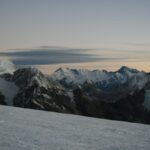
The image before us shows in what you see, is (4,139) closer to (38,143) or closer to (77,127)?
(38,143)

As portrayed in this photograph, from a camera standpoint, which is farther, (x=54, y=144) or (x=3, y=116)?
(x=3, y=116)

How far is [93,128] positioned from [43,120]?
2.76m

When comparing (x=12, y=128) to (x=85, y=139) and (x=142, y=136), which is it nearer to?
(x=85, y=139)

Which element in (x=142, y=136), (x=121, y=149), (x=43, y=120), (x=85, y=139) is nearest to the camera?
(x=121, y=149)

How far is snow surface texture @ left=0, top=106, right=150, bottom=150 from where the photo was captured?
39.2 ft

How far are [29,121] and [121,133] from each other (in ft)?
13.9

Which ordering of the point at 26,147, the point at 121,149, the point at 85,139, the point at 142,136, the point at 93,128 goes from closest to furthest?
the point at 26,147 → the point at 121,149 → the point at 85,139 → the point at 142,136 → the point at 93,128

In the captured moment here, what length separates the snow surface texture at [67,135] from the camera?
12.0 metres

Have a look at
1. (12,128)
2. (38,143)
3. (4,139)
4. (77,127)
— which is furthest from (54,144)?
(77,127)

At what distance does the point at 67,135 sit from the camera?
46.0 ft

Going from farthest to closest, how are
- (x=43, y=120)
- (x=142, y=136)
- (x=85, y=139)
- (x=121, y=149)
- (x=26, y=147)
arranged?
1. (x=43, y=120)
2. (x=142, y=136)
3. (x=85, y=139)
4. (x=121, y=149)
5. (x=26, y=147)

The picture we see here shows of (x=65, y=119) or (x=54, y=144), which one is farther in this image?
(x=65, y=119)

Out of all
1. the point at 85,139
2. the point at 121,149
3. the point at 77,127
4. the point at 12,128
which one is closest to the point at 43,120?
the point at 77,127

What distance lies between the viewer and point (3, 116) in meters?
18.6
